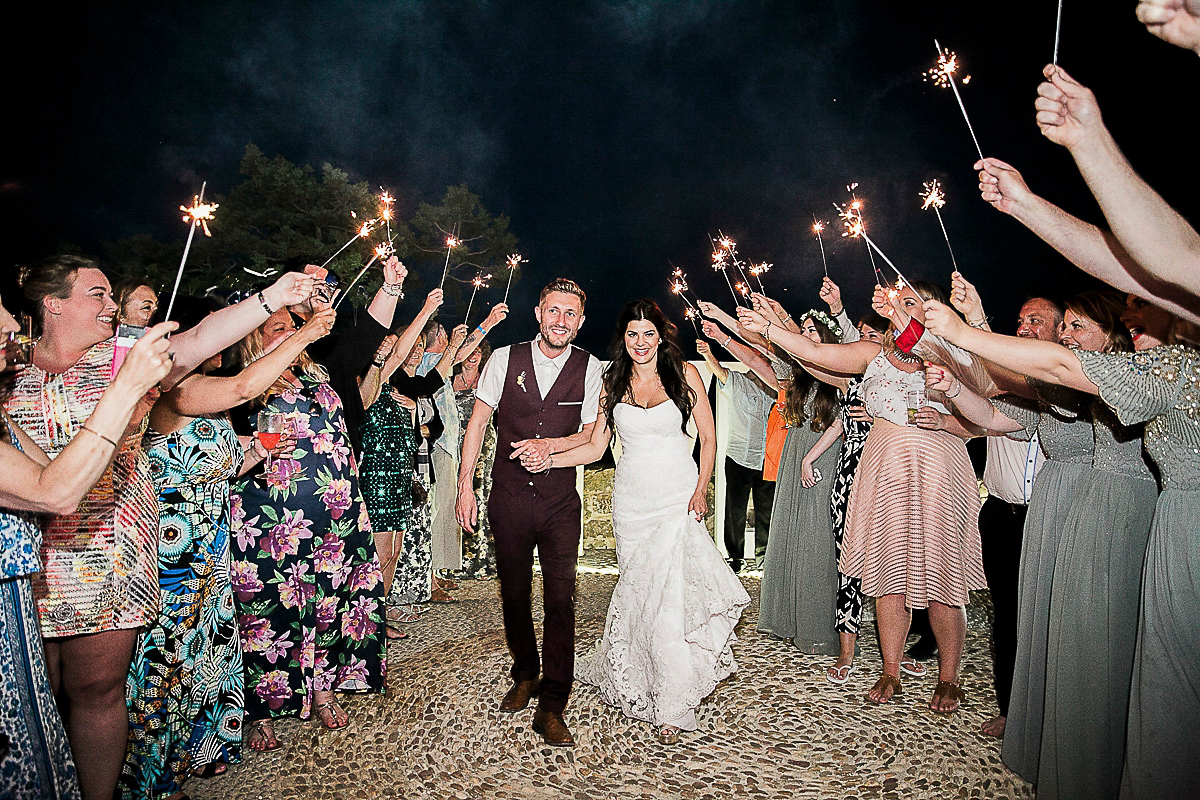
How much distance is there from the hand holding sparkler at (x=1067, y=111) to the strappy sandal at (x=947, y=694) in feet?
9.40

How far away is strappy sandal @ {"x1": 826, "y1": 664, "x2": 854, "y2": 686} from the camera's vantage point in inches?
151

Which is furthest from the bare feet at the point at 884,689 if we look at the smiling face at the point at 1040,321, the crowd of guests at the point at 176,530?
the crowd of guests at the point at 176,530

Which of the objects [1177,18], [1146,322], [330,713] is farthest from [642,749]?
[1177,18]

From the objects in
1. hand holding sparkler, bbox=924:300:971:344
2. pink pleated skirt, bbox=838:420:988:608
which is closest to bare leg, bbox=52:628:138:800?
hand holding sparkler, bbox=924:300:971:344

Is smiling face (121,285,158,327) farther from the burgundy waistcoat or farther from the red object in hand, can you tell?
the burgundy waistcoat

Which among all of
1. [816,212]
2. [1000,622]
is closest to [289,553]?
[1000,622]

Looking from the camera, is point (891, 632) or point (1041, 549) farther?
point (891, 632)

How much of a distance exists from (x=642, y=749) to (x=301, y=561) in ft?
5.85

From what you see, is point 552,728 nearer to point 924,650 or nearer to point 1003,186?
point 924,650

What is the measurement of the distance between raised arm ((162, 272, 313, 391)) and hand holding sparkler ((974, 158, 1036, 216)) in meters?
2.13

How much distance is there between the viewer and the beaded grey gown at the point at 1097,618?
7.55ft

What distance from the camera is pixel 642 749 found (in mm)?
3098

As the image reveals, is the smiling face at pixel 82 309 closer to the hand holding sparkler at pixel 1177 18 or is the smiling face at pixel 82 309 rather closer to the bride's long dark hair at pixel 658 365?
the bride's long dark hair at pixel 658 365

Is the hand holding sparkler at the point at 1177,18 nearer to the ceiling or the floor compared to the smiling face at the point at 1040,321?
nearer to the ceiling
